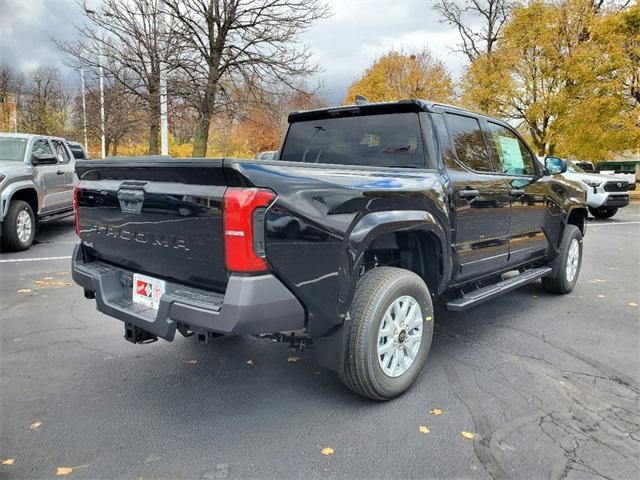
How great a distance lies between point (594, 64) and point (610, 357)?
20537 millimetres

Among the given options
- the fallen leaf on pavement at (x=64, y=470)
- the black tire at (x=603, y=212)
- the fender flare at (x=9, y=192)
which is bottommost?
the fallen leaf on pavement at (x=64, y=470)

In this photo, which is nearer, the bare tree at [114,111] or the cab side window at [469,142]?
the cab side window at [469,142]

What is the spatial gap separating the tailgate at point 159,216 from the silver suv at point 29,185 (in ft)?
17.9

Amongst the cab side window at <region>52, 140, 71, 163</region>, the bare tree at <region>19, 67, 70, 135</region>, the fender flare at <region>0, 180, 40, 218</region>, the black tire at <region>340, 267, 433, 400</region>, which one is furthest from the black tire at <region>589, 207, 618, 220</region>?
the bare tree at <region>19, 67, 70, 135</region>

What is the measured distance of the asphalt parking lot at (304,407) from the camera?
2.45 metres

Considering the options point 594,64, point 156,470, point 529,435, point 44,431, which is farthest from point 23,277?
point 594,64

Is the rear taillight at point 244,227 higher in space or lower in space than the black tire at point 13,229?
higher

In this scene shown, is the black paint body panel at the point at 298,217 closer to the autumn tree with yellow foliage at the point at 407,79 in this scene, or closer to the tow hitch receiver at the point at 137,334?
the tow hitch receiver at the point at 137,334

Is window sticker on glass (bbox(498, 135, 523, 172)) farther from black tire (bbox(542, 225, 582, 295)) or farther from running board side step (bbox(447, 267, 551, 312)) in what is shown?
black tire (bbox(542, 225, 582, 295))

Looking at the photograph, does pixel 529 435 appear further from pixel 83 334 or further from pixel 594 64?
pixel 594 64

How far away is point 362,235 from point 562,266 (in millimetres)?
3781

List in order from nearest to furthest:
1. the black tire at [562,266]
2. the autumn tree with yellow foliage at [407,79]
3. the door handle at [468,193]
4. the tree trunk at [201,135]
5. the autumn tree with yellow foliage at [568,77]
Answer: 1. the door handle at [468,193]
2. the black tire at [562,266]
3. the tree trunk at [201,135]
4. the autumn tree with yellow foliage at [568,77]
5. the autumn tree with yellow foliage at [407,79]

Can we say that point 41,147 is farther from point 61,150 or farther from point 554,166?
point 554,166

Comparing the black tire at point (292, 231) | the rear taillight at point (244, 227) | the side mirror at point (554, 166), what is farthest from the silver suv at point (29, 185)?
the side mirror at point (554, 166)
